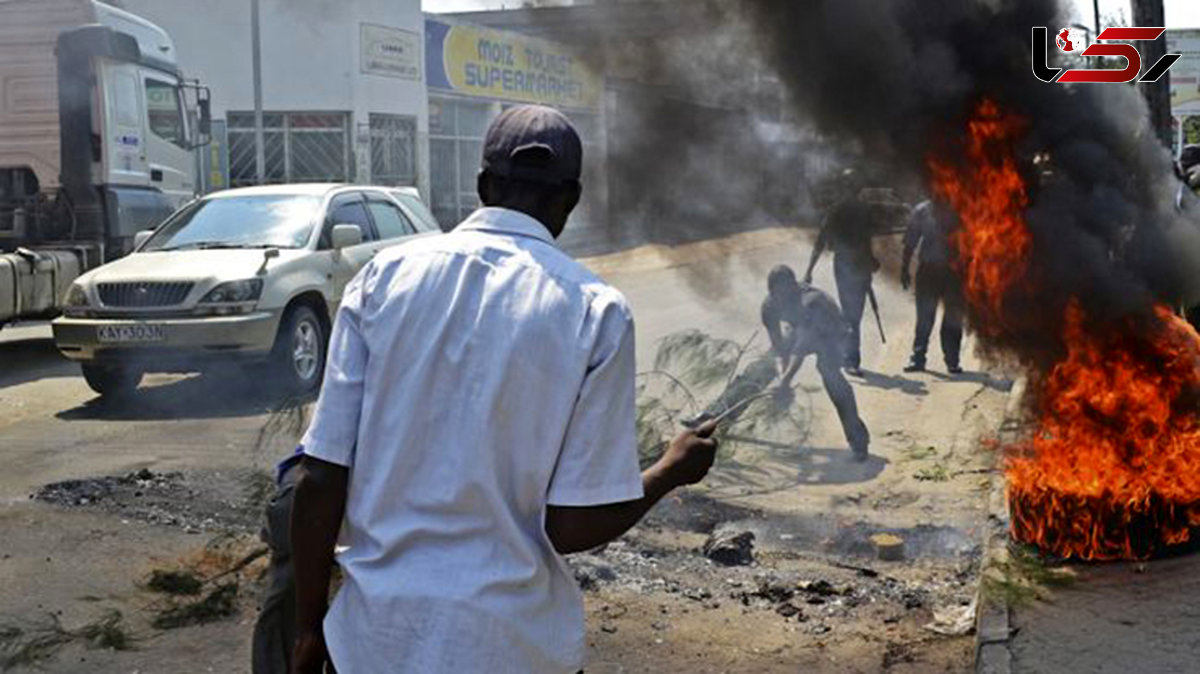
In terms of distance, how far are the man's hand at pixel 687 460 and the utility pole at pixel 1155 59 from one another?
25.8 ft

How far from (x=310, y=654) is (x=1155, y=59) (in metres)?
9.03

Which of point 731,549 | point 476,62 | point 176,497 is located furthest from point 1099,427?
point 476,62

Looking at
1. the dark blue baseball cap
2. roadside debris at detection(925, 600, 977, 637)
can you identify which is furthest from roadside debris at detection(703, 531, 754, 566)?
the dark blue baseball cap

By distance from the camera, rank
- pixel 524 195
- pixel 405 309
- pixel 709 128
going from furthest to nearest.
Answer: pixel 709 128, pixel 524 195, pixel 405 309

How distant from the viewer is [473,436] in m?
1.99

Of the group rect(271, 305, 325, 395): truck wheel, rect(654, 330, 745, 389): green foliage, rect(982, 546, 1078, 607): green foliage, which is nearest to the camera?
rect(982, 546, 1078, 607): green foliage

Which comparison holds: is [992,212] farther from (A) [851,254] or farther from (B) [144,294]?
(B) [144,294]

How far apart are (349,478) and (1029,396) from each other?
482 centimetres

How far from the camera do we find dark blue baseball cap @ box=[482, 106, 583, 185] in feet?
6.94

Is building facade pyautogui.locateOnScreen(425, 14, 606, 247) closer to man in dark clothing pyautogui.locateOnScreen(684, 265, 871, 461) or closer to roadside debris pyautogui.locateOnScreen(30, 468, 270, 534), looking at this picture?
man in dark clothing pyautogui.locateOnScreen(684, 265, 871, 461)

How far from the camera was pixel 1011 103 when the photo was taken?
6375 mm

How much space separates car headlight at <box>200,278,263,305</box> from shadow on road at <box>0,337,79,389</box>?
2.81m

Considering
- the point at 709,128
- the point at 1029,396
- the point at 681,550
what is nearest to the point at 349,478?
the point at 681,550

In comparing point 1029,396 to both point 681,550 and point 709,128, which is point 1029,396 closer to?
point 681,550
